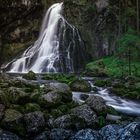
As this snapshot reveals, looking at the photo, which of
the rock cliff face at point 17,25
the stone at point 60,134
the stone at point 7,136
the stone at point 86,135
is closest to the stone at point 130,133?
the stone at point 86,135

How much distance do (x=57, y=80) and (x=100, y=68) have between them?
6.93 m

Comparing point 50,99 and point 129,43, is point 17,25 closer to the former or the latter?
point 129,43

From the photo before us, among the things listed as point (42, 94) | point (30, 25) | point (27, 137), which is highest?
point (30, 25)

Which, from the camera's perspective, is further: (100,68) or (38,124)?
(100,68)

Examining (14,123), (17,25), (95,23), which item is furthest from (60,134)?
(17,25)

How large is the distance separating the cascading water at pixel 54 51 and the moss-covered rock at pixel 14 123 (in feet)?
64.9

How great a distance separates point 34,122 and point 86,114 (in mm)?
2039

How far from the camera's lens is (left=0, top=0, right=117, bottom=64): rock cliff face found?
35.4m

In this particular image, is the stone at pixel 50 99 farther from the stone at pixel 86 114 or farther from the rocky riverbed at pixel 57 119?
the stone at pixel 86 114

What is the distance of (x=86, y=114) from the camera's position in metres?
12.7

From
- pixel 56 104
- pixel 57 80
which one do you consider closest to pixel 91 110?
pixel 56 104

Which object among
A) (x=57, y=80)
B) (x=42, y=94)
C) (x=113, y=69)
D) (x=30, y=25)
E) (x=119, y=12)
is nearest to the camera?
(x=42, y=94)

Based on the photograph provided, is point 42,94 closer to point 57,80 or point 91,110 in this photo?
point 91,110

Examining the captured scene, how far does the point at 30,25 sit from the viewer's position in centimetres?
3844
